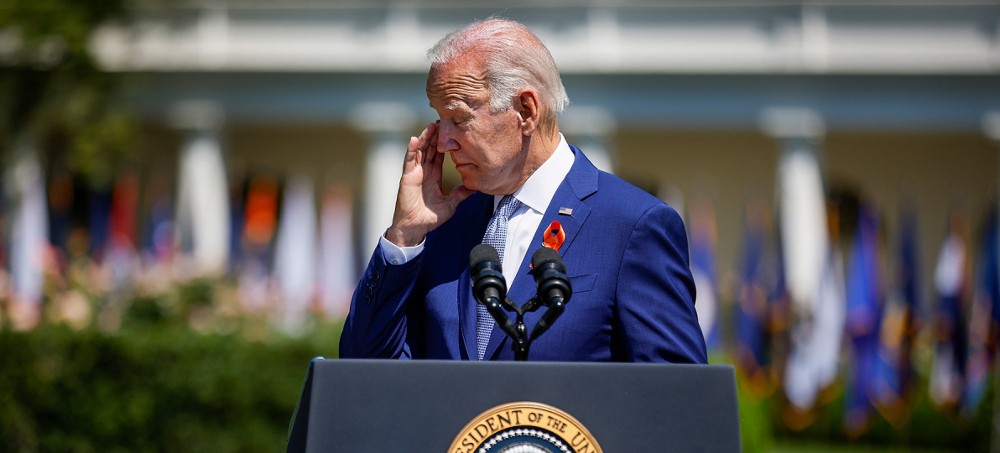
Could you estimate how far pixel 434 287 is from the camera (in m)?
2.06

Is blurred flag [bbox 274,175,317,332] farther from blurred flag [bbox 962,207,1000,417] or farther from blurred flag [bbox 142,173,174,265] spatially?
blurred flag [bbox 962,207,1000,417]

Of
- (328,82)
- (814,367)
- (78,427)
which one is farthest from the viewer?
(328,82)

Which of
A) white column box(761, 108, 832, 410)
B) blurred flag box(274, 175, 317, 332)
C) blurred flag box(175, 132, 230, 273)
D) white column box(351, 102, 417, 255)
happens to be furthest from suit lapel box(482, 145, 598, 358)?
blurred flag box(175, 132, 230, 273)

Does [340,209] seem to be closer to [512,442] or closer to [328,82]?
[328,82]

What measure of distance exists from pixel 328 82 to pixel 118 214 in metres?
4.37

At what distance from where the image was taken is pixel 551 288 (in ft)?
5.24

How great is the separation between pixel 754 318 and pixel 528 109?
10213 mm

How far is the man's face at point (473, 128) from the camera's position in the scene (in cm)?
193

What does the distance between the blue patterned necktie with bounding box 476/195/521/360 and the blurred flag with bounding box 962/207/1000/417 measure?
9.13 meters

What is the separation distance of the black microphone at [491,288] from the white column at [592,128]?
1389 centimetres

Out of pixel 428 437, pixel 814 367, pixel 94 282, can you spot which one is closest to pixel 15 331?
pixel 94 282

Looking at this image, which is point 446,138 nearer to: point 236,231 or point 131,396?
point 131,396

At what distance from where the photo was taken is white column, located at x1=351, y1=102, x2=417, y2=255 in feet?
51.9

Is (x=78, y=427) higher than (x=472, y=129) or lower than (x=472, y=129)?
lower
